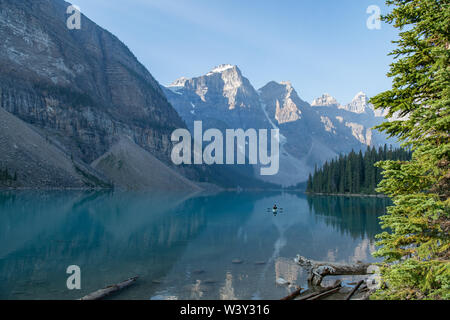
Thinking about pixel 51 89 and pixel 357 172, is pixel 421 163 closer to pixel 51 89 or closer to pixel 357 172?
pixel 357 172

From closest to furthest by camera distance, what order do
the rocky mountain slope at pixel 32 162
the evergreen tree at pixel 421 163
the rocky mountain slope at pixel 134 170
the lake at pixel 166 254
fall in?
1. the evergreen tree at pixel 421 163
2. the lake at pixel 166 254
3. the rocky mountain slope at pixel 32 162
4. the rocky mountain slope at pixel 134 170

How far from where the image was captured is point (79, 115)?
554 ft

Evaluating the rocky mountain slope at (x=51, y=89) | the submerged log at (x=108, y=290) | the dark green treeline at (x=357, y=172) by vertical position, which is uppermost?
the rocky mountain slope at (x=51, y=89)

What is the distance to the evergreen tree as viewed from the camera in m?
7.59

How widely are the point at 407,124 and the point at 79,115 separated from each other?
607 feet

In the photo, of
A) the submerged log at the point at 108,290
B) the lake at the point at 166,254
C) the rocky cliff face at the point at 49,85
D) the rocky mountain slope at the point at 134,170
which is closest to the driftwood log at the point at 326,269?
the lake at the point at 166,254

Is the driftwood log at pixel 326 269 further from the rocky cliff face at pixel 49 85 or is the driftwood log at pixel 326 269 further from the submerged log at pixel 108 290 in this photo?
the rocky cliff face at pixel 49 85

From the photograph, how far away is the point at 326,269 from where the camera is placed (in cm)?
1675

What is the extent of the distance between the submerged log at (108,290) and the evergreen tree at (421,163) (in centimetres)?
1192

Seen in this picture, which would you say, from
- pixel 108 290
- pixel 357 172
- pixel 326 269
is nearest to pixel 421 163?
pixel 326 269

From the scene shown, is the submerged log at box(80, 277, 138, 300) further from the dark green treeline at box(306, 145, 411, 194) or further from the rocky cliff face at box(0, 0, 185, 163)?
the rocky cliff face at box(0, 0, 185, 163)

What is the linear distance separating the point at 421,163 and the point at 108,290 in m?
14.4

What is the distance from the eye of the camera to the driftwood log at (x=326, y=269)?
16719 mm

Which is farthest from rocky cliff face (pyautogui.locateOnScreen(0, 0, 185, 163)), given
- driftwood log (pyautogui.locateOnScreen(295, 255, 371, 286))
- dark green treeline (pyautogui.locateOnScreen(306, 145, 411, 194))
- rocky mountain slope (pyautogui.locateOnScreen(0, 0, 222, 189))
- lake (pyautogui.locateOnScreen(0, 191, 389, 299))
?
driftwood log (pyautogui.locateOnScreen(295, 255, 371, 286))
